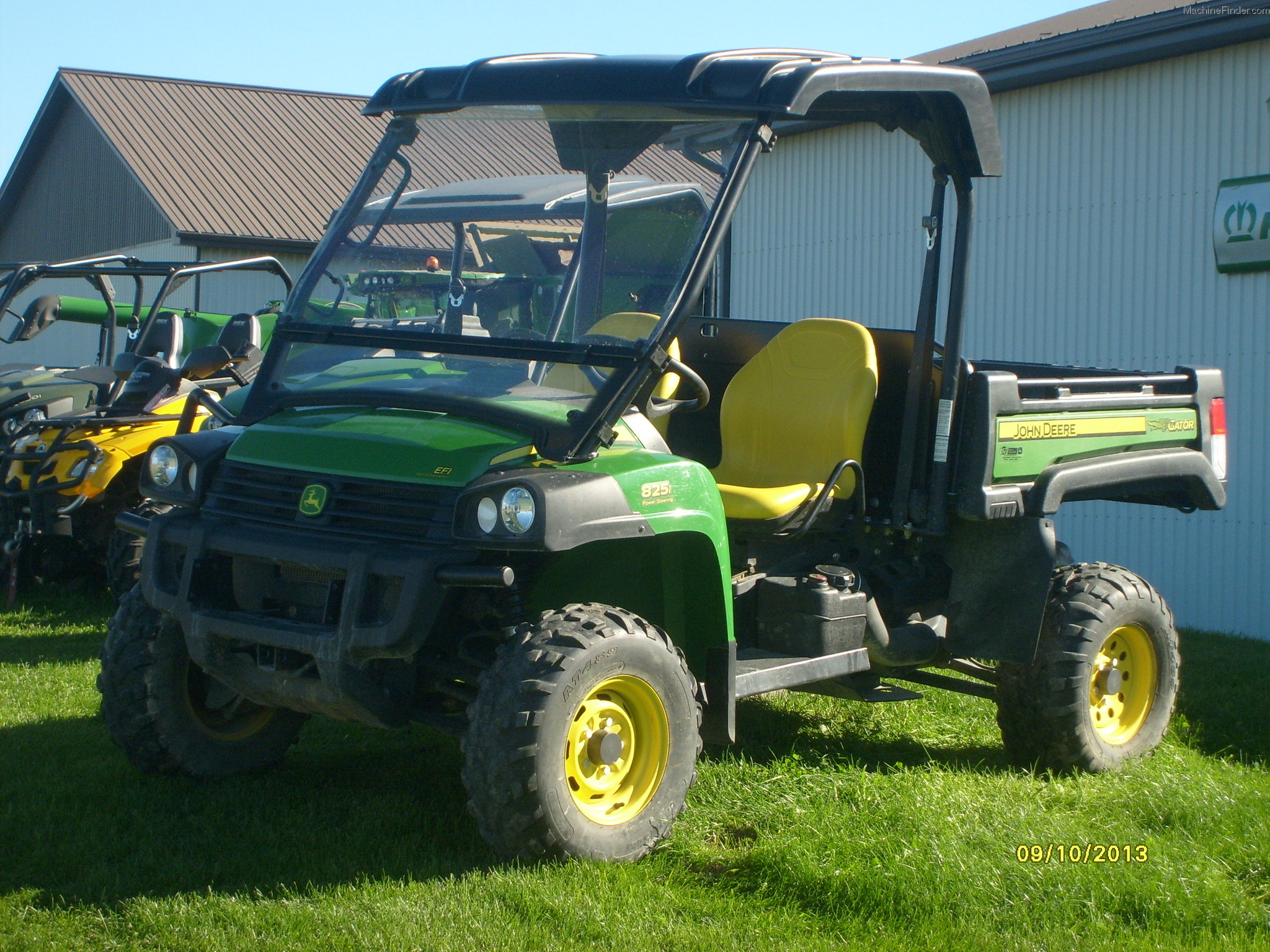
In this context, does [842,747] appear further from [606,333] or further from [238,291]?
[238,291]

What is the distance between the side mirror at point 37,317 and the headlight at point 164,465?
6.12 m

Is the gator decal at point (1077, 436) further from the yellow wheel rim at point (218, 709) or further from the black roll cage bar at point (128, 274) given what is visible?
the black roll cage bar at point (128, 274)

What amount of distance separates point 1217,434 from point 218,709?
4232 millimetres

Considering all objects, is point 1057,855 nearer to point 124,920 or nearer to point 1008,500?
point 1008,500

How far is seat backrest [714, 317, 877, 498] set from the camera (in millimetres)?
5355

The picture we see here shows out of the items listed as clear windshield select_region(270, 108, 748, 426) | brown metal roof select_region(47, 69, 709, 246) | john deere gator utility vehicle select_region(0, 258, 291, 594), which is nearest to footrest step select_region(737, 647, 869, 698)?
clear windshield select_region(270, 108, 748, 426)

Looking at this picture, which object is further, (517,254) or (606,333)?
(517,254)

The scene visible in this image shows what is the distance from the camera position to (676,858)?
13.8 feet

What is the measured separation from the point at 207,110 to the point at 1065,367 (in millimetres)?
22030

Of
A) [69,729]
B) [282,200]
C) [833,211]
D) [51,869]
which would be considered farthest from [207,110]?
[51,869]

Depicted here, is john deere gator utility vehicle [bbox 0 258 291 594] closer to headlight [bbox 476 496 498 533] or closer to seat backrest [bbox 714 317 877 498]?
seat backrest [bbox 714 317 877 498]

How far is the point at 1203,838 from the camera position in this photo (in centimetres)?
441

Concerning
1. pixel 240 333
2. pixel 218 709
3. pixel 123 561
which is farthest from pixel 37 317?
pixel 218 709

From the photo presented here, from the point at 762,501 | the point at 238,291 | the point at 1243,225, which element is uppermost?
the point at 238,291
